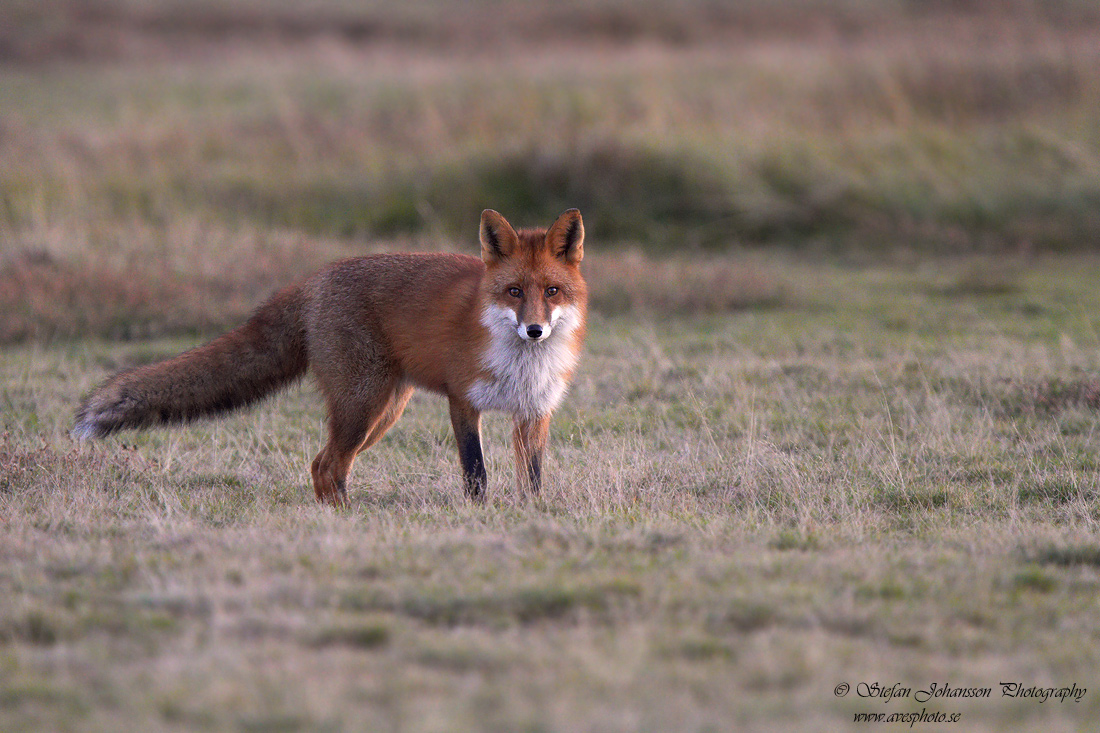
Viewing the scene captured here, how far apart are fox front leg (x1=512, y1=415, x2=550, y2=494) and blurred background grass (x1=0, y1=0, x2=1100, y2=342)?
652 centimetres

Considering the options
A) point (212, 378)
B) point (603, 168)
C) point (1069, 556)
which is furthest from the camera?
point (603, 168)

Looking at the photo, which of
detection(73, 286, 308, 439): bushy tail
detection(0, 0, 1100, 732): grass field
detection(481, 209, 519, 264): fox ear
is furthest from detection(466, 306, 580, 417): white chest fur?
detection(73, 286, 308, 439): bushy tail

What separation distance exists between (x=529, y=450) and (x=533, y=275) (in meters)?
1.13

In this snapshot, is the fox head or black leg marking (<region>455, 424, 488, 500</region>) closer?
the fox head

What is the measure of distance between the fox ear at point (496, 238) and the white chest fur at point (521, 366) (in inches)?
14.4

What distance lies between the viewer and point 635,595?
4.36 metres

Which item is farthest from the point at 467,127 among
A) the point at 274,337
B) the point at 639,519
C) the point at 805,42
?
the point at 639,519

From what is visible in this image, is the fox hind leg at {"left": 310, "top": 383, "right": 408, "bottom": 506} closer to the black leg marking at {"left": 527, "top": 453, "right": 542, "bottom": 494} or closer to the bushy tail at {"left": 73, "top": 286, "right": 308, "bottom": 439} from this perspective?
the bushy tail at {"left": 73, "top": 286, "right": 308, "bottom": 439}

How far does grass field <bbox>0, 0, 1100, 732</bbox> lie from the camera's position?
3.67 m

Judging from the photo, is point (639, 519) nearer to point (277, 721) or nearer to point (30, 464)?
point (277, 721)

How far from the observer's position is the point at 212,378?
21.6 ft

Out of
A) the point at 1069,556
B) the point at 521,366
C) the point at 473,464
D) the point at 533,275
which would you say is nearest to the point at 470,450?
the point at 473,464

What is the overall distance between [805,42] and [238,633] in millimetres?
26655

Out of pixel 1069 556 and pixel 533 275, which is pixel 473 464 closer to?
pixel 533 275
